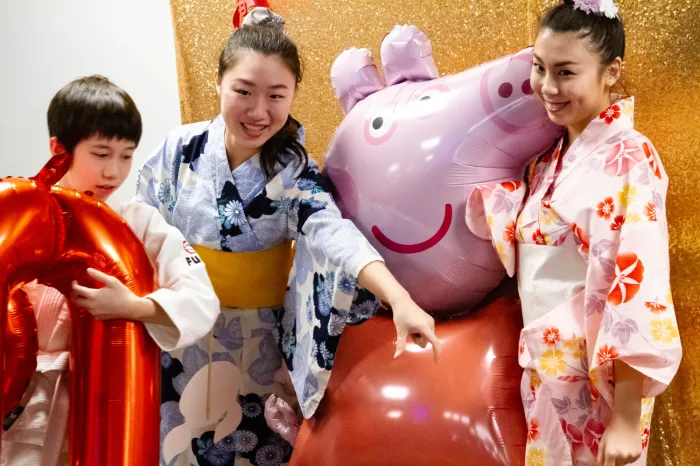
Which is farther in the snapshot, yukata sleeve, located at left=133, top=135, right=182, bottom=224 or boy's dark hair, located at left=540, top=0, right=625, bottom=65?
yukata sleeve, located at left=133, top=135, right=182, bottom=224

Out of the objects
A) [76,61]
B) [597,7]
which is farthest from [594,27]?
[76,61]

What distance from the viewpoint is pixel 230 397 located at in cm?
137

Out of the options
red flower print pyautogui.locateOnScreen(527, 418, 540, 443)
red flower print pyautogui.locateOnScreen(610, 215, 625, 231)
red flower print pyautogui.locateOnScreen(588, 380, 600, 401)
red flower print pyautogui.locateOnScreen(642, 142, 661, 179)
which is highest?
red flower print pyautogui.locateOnScreen(642, 142, 661, 179)

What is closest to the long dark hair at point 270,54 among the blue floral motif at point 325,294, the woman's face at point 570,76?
the blue floral motif at point 325,294

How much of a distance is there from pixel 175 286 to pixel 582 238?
0.60 m

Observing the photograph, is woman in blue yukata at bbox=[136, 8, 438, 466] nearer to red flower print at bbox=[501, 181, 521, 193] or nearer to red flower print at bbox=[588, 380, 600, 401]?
red flower print at bbox=[501, 181, 521, 193]

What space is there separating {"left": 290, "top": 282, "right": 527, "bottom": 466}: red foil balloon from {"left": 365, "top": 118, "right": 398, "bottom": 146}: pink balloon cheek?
13.2 inches

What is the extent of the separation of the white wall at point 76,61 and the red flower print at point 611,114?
1.51 m

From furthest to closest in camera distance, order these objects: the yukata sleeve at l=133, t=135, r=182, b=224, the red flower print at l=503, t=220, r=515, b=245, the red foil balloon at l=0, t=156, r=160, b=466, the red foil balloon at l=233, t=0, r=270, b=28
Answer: the red foil balloon at l=233, t=0, r=270, b=28
the yukata sleeve at l=133, t=135, r=182, b=224
the red flower print at l=503, t=220, r=515, b=245
the red foil balloon at l=0, t=156, r=160, b=466

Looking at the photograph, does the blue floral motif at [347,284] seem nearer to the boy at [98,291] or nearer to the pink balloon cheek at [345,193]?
the pink balloon cheek at [345,193]

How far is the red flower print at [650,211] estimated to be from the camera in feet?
3.20

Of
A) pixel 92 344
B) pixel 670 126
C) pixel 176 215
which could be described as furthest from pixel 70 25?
pixel 670 126

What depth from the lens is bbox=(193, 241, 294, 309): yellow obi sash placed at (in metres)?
1.32

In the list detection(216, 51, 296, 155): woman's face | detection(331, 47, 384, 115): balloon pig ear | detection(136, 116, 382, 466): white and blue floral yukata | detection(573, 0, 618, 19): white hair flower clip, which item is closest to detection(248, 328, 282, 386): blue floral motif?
detection(136, 116, 382, 466): white and blue floral yukata
